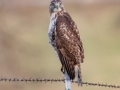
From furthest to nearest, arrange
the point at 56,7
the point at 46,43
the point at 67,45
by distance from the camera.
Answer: the point at 46,43
the point at 56,7
the point at 67,45

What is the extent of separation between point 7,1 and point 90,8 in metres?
3.64

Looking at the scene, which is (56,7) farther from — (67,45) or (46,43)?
(46,43)

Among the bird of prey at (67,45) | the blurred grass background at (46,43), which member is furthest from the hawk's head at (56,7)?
the blurred grass background at (46,43)

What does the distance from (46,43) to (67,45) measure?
9.76m

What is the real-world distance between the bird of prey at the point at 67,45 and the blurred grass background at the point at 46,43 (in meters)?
5.99

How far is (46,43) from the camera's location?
19422 mm

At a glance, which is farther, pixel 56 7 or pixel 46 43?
pixel 46 43

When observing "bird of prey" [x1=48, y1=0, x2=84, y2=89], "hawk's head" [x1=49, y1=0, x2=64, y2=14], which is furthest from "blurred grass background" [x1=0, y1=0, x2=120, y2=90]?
"bird of prey" [x1=48, y1=0, x2=84, y2=89]

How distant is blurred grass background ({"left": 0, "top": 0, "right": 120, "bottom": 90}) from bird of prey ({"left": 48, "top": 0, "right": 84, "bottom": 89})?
599 centimetres

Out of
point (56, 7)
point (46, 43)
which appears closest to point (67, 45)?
point (56, 7)

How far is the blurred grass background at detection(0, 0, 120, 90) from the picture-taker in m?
17.0

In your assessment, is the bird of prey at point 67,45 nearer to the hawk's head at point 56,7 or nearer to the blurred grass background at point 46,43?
the hawk's head at point 56,7

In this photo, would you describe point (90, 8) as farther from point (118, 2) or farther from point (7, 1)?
point (7, 1)

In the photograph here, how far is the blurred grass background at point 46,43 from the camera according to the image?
16984 millimetres
